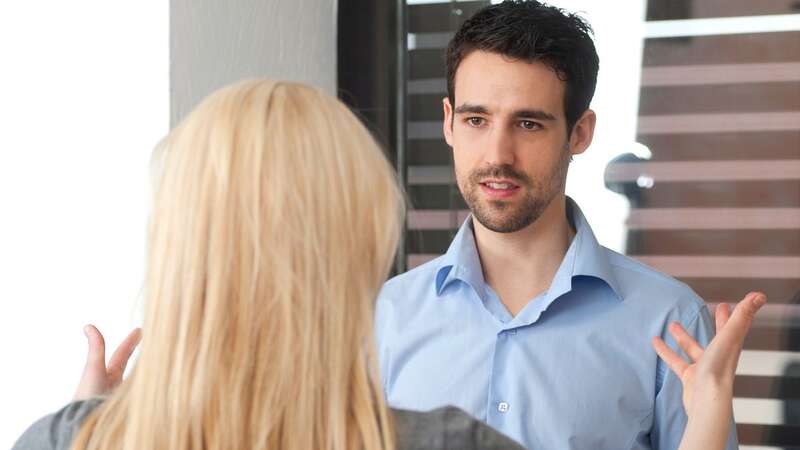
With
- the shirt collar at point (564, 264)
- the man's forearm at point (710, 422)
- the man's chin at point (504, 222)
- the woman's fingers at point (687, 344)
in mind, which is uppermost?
the man's chin at point (504, 222)

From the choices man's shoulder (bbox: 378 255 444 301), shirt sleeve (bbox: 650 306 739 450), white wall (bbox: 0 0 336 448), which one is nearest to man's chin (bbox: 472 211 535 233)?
man's shoulder (bbox: 378 255 444 301)

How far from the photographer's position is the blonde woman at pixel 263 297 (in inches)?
37.7

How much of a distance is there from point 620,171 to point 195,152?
1550mm

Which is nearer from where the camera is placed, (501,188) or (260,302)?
(260,302)

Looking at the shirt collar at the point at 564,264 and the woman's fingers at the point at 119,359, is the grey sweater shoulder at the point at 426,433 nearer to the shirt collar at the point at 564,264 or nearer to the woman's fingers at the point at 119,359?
the woman's fingers at the point at 119,359

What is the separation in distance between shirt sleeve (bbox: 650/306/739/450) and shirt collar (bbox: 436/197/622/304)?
0.13m

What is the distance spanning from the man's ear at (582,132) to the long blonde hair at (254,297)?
0.85 meters

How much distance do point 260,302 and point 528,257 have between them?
82cm

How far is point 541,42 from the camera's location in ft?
5.58

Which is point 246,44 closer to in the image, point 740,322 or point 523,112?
point 523,112

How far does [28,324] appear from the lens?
2.16m

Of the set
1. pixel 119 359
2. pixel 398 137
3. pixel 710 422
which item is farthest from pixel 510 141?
pixel 398 137

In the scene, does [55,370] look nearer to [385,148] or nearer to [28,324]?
[28,324]

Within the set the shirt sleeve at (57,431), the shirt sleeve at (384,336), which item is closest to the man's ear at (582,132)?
the shirt sleeve at (384,336)
